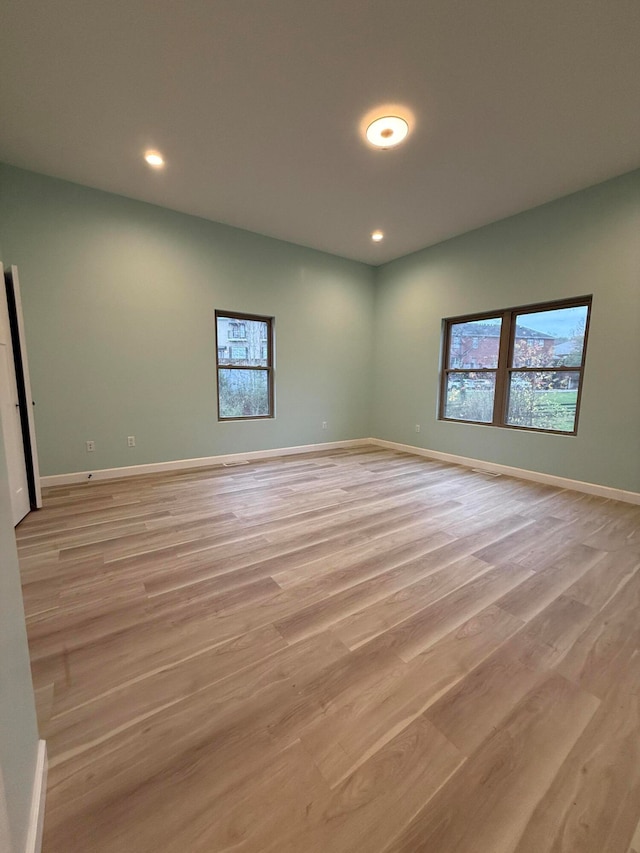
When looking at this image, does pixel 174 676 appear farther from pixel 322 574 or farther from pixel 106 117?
pixel 106 117

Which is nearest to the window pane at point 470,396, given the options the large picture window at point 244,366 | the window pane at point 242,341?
the large picture window at point 244,366

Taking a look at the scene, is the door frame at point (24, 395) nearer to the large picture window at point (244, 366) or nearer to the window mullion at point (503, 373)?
the large picture window at point (244, 366)

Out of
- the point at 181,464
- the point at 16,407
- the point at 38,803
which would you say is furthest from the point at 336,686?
the point at 181,464

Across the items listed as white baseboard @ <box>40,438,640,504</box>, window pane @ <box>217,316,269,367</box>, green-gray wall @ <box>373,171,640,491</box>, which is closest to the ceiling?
green-gray wall @ <box>373,171,640,491</box>

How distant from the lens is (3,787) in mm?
589

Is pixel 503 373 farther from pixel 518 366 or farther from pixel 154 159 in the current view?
pixel 154 159

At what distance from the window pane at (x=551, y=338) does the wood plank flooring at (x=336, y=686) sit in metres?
2.05

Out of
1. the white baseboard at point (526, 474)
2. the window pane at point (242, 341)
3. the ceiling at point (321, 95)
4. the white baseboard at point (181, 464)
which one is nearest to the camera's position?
the ceiling at point (321, 95)

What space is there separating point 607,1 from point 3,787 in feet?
12.0

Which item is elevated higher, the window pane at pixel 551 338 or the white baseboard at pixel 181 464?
the window pane at pixel 551 338

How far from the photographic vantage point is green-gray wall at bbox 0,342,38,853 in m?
0.66

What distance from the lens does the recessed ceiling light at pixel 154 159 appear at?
2.80 metres

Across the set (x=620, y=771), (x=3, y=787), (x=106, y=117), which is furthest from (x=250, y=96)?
(x=620, y=771)

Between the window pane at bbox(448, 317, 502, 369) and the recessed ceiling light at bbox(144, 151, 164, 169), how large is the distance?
391 centimetres
